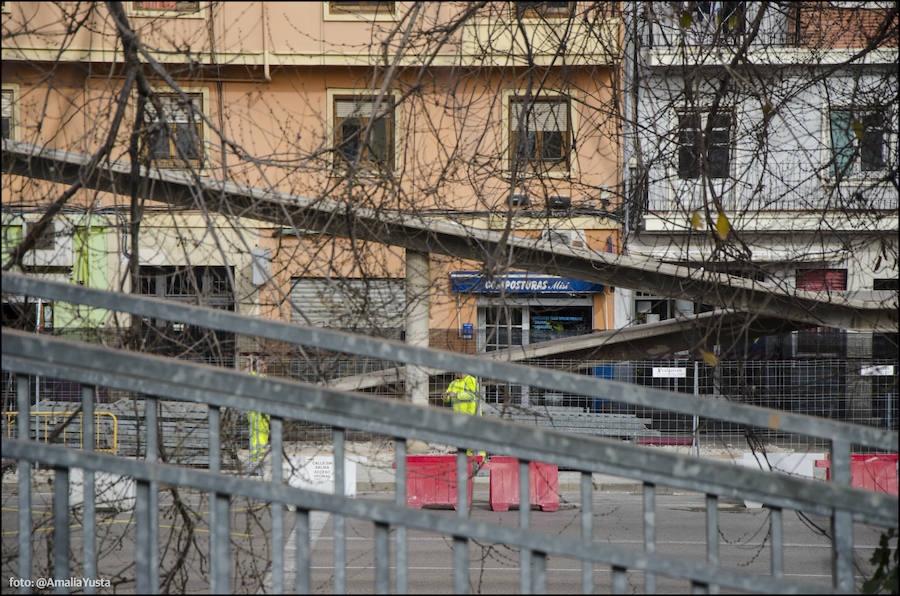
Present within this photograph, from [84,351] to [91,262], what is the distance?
3.62 meters

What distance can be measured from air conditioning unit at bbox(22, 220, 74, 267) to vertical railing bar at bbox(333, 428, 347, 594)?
10.6ft

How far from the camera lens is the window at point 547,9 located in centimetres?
518

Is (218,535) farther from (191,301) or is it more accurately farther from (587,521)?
(191,301)

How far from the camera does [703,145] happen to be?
17.0 feet

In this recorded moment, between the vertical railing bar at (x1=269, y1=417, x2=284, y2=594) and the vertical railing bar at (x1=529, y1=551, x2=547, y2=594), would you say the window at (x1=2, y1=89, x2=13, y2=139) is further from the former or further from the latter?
the vertical railing bar at (x1=529, y1=551, x2=547, y2=594)

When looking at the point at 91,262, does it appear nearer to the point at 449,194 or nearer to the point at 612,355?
the point at 449,194

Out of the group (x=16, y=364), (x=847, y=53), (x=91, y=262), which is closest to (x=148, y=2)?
(x=91, y=262)

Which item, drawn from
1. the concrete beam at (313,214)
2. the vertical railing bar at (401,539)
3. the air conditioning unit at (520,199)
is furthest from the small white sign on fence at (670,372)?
the vertical railing bar at (401,539)

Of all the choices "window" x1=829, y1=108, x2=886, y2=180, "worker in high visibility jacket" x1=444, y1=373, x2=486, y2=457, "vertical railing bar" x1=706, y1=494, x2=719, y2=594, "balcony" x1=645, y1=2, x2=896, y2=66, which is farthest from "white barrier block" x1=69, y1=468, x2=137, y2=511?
"window" x1=829, y1=108, x2=886, y2=180

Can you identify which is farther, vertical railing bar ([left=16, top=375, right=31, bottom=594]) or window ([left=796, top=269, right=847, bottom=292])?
window ([left=796, top=269, right=847, bottom=292])

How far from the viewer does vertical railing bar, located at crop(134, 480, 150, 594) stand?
2.07m

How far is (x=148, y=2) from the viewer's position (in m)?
4.79

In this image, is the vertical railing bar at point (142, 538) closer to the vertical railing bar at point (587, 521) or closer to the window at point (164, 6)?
the vertical railing bar at point (587, 521)

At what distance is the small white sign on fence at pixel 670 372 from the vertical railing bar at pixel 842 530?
12.1 meters
